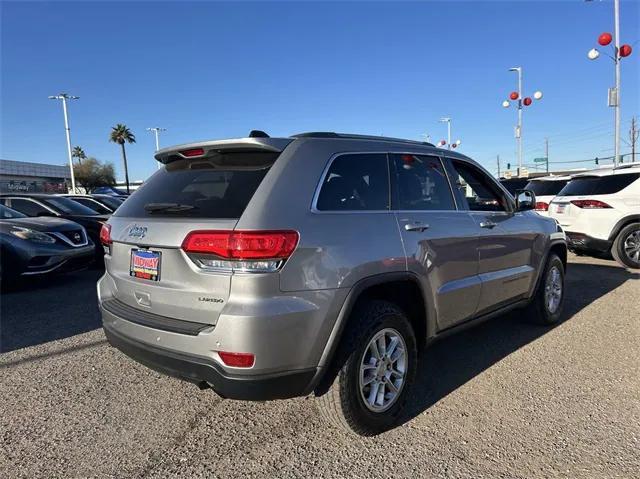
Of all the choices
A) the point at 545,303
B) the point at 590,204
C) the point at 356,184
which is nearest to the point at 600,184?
the point at 590,204

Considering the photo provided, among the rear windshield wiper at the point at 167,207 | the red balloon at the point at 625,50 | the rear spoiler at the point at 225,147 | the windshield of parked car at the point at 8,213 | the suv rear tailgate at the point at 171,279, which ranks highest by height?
the red balloon at the point at 625,50

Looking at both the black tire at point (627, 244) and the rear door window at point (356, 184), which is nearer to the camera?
the rear door window at point (356, 184)

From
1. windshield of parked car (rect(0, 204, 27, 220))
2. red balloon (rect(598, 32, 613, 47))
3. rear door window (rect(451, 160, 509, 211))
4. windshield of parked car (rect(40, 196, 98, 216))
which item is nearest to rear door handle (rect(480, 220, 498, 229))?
rear door window (rect(451, 160, 509, 211))

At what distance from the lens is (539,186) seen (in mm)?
12359

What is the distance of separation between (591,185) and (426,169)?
656 centimetres

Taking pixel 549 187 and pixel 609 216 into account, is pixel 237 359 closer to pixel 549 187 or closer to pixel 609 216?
pixel 609 216

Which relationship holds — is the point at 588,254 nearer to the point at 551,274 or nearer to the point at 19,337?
the point at 551,274

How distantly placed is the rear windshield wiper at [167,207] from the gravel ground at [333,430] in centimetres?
140

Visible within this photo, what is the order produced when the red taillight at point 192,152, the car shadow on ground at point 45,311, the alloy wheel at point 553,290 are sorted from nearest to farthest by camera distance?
the red taillight at point 192,152
the car shadow on ground at point 45,311
the alloy wheel at point 553,290

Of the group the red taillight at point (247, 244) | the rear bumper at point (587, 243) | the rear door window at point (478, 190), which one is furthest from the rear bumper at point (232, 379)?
the rear bumper at point (587, 243)

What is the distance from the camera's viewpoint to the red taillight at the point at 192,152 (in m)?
3.02

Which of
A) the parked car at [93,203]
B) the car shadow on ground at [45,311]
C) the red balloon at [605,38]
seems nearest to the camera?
the car shadow on ground at [45,311]

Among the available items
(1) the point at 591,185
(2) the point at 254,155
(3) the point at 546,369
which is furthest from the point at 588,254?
(2) the point at 254,155

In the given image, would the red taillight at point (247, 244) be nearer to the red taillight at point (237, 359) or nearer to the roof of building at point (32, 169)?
the red taillight at point (237, 359)
